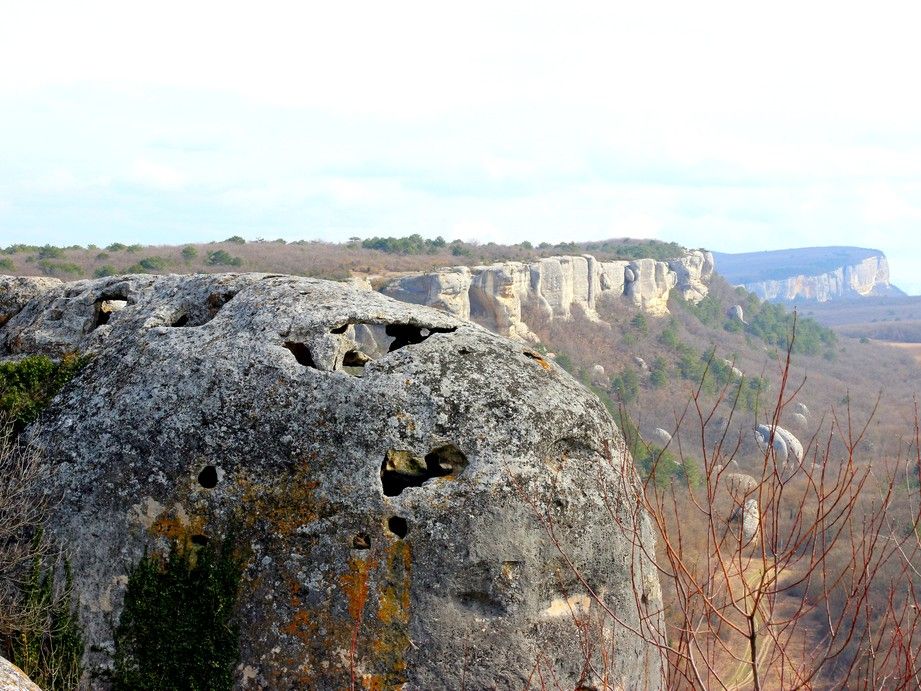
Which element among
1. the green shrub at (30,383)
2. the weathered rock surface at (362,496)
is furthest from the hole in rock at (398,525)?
the green shrub at (30,383)

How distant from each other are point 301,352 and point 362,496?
1.93 metres

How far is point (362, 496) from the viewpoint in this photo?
9047 mm

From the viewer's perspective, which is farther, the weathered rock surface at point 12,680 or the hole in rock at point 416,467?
the hole in rock at point 416,467

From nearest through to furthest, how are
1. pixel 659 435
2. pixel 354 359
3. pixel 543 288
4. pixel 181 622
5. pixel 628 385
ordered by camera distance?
pixel 181 622, pixel 354 359, pixel 659 435, pixel 628 385, pixel 543 288

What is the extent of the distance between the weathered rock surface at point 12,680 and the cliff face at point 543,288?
37006mm

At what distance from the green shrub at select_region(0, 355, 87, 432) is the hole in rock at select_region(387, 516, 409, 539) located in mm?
4547

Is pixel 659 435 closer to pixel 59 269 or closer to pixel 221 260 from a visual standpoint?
pixel 221 260

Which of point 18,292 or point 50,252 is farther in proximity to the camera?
point 50,252

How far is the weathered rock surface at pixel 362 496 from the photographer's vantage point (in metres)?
8.90

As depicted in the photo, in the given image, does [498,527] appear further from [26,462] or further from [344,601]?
[26,462]

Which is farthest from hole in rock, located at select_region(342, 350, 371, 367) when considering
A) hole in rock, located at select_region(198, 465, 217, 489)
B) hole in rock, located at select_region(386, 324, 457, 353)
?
hole in rock, located at select_region(198, 465, 217, 489)

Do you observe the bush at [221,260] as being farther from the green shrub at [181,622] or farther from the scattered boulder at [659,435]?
the green shrub at [181,622]

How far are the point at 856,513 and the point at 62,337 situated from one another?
29.6 meters

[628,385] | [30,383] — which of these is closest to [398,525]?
[30,383]
